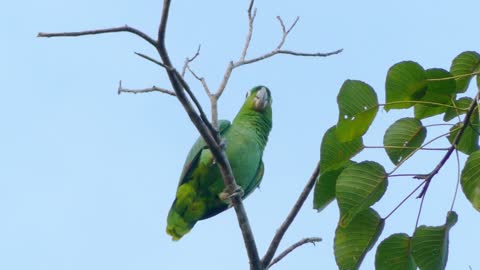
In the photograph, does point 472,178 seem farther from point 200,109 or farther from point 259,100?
point 259,100

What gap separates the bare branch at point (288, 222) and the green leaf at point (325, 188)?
43.8 inches

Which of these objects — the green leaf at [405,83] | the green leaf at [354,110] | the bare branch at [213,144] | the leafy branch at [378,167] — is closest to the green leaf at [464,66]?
the leafy branch at [378,167]

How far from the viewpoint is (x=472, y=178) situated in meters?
2.11

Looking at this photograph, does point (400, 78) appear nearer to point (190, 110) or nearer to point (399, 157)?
point (399, 157)

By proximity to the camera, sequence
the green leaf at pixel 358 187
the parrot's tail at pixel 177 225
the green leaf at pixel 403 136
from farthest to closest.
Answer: the parrot's tail at pixel 177 225
the green leaf at pixel 403 136
the green leaf at pixel 358 187

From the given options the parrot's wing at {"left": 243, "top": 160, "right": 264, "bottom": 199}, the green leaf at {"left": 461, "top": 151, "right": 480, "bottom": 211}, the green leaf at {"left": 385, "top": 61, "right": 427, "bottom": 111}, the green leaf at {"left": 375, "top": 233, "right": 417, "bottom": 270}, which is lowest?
the parrot's wing at {"left": 243, "top": 160, "right": 264, "bottom": 199}

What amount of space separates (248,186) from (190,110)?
9.09 feet

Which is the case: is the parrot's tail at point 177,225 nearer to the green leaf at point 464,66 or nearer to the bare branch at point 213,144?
the bare branch at point 213,144

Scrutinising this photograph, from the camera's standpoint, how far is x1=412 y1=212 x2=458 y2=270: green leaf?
2223mm

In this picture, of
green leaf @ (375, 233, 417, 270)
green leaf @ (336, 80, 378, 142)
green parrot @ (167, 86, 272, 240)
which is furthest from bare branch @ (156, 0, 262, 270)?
green parrot @ (167, 86, 272, 240)

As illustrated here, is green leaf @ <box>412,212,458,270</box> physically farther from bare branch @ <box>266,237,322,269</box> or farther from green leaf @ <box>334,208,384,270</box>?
bare branch @ <box>266,237,322,269</box>

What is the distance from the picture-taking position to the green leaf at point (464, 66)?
2.31 meters

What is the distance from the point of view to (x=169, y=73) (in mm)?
3322

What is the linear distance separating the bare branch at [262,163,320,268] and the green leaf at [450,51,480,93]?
4.17 ft
